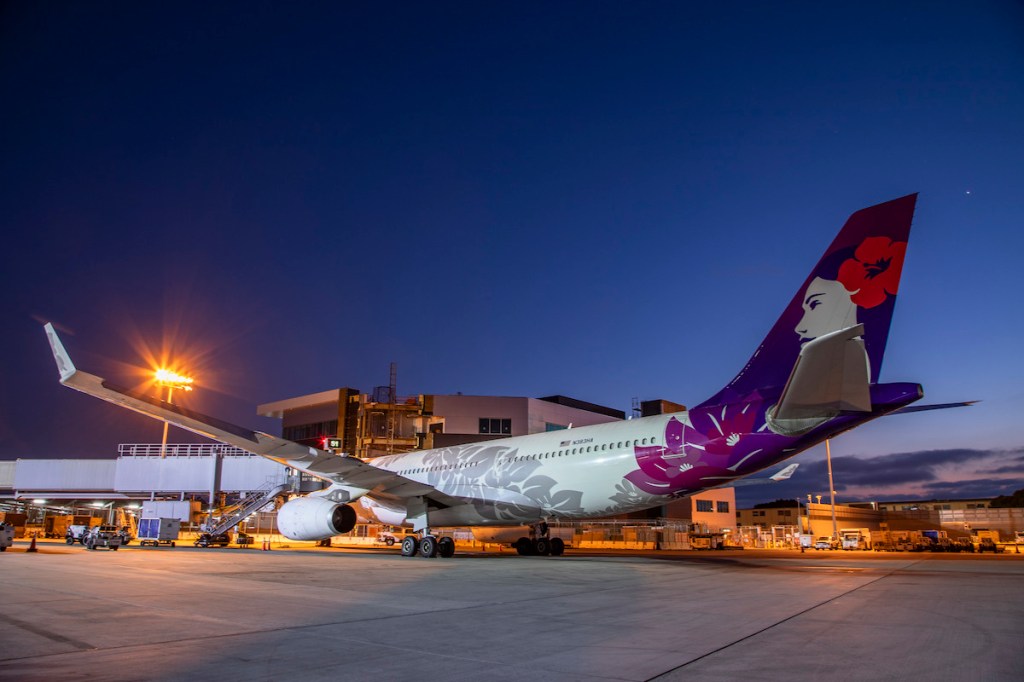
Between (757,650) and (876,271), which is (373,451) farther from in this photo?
(757,650)

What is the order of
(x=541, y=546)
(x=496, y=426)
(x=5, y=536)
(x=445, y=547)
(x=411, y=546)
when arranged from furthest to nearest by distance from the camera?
(x=496, y=426) < (x=541, y=546) < (x=5, y=536) < (x=411, y=546) < (x=445, y=547)

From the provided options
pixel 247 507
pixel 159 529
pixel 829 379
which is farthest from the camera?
pixel 247 507

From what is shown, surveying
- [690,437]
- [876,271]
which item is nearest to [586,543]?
[690,437]

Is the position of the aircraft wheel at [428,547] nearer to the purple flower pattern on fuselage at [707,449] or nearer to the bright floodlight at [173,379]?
the purple flower pattern on fuselage at [707,449]

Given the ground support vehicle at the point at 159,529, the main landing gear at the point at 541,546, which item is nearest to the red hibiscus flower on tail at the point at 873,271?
the main landing gear at the point at 541,546

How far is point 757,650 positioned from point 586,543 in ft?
126

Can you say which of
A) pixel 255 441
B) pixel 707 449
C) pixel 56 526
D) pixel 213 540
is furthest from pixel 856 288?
pixel 56 526

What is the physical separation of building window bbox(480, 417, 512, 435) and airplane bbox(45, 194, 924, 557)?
25.9m

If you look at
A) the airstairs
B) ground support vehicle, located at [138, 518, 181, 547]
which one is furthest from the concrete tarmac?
the airstairs

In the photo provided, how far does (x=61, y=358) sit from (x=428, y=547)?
11020 millimetres

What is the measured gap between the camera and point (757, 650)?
576 cm

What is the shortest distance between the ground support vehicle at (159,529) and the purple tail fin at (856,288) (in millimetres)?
24318

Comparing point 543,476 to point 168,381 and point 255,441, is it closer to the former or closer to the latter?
point 255,441

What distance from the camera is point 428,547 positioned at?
20312 mm
